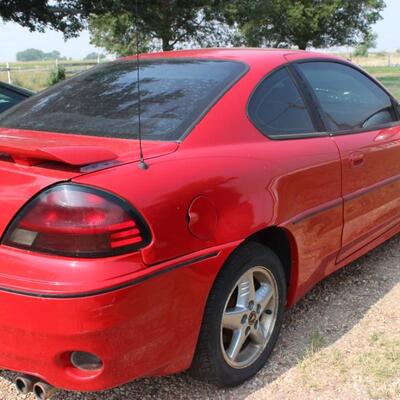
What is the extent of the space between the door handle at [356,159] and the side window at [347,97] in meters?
0.17

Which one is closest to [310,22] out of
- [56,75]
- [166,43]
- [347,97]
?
[166,43]

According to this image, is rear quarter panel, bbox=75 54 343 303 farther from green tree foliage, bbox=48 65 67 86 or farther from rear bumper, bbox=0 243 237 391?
green tree foliage, bbox=48 65 67 86

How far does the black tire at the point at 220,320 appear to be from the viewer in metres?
2.24

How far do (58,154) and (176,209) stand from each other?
459 mm

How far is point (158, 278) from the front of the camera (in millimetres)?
1938

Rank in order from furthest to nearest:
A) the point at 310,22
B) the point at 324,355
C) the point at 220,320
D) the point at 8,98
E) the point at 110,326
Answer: the point at 310,22 → the point at 8,98 → the point at 324,355 → the point at 220,320 → the point at 110,326

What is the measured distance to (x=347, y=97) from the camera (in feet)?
11.3

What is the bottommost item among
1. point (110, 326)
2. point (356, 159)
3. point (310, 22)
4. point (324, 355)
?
point (324, 355)

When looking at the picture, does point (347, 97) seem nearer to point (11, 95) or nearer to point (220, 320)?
point (220, 320)

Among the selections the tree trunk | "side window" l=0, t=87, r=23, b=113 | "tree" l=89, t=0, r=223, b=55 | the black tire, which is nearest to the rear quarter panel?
the black tire

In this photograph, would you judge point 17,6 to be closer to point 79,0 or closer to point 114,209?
point 79,0

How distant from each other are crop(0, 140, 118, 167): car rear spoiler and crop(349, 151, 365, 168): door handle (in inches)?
60.6

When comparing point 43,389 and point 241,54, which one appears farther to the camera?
point 241,54

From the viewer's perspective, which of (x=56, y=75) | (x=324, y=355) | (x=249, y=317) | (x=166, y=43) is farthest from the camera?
(x=166, y=43)
